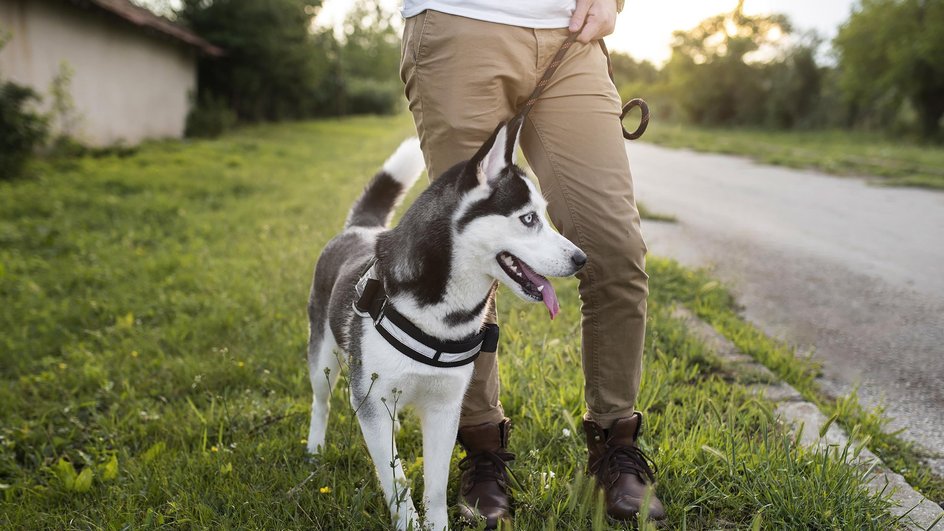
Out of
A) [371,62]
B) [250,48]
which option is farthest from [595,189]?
[371,62]

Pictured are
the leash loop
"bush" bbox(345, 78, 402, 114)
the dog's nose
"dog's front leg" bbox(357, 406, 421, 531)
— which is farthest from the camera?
"bush" bbox(345, 78, 402, 114)

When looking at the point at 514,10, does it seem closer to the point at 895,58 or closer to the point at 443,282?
the point at 443,282

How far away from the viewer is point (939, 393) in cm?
282

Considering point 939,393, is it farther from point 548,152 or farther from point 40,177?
point 40,177

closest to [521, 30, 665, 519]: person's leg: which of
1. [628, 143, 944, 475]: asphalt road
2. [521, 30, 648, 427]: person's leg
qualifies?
[521, 30, 648, 427]: person's leg

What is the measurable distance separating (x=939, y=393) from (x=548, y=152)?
2134mm

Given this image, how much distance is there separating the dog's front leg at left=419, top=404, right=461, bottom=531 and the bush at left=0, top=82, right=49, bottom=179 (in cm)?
865

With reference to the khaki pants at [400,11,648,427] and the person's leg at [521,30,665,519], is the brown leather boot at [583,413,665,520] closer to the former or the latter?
the person's leg at [521,30,665,519]

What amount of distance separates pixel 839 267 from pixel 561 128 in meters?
3.78

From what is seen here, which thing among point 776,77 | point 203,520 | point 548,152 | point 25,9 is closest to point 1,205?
point 25,9

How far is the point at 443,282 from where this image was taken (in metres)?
1.89

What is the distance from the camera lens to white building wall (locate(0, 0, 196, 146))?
10484 millimetres

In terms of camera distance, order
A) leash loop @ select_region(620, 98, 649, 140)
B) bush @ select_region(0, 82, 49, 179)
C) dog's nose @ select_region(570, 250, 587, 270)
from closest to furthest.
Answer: dog's nose @ select_region(570, 250, 587, 270) < leash loop @ select_region(620, 98, 649, 140) < bush @ select_region(0, 82, 49, 179)

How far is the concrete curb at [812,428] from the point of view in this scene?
1.95m
